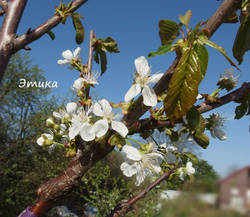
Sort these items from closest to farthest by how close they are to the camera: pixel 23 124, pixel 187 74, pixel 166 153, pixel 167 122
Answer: pixel 187 74 < pixel 167 122 < pixel 166 153 < pixel 23 124

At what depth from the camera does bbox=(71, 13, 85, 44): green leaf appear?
0.61m

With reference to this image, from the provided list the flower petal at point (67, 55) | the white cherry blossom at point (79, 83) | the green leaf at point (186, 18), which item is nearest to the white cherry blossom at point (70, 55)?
the flower petal at point (67, 55)

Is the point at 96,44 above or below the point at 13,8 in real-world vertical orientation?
below

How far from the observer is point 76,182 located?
16.7 inches

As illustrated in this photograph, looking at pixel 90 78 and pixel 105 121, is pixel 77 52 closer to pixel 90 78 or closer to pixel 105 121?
pixel 90 78

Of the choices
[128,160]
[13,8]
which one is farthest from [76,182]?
[13,8]

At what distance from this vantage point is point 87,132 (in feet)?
1.30

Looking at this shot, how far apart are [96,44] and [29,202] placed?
5913mm

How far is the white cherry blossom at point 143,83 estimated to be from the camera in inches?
13.3

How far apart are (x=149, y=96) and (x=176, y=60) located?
63 mm

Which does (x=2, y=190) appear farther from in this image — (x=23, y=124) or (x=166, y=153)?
(x=166, y=153)

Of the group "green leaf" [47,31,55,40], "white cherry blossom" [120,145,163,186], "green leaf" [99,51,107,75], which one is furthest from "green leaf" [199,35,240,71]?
"green leaf" [47,31,55,40]

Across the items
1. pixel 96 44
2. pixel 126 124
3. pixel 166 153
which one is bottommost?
pixel 166 153

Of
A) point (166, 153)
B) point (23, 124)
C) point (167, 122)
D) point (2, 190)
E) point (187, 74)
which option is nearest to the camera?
point (187, 74)
